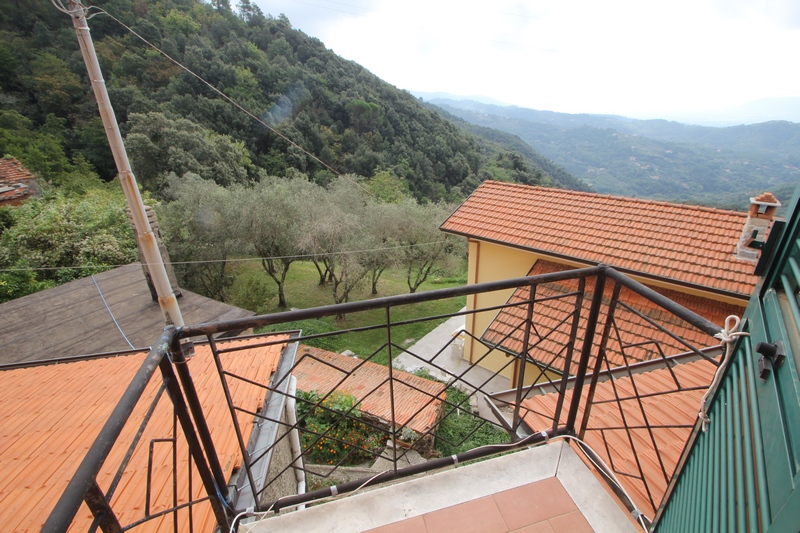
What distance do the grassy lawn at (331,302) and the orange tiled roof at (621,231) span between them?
15.6ft

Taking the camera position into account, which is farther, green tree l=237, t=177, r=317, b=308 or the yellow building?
green tree l=237, t=177, r=317, b=308

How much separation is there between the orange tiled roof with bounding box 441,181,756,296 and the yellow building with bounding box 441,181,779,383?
0.05 feet

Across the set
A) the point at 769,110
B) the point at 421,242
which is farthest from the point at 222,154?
the point at 769,110

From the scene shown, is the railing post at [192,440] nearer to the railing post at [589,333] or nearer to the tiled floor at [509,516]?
the tiled floor at [509,516]

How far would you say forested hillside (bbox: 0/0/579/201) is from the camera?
1991 centimetres

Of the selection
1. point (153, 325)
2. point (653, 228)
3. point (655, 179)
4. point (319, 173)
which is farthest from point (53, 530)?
point (655, 179)

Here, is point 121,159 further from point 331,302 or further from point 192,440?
point 331,302

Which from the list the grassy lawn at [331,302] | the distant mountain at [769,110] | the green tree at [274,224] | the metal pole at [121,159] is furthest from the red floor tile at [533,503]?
the green tree at [274,224]

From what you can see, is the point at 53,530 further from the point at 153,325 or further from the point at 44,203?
the point at 44,203

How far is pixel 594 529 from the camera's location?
165cm

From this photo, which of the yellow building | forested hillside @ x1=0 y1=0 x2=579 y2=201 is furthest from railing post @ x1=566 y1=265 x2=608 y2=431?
forested hillside @ x1=0 y1=0 x2=579 y2=201

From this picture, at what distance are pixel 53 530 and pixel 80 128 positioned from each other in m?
29.2

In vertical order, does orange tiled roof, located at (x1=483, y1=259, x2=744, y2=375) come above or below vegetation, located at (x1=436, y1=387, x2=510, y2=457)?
above

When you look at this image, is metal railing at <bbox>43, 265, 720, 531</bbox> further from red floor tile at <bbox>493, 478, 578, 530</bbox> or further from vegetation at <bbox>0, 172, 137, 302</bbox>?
vegetation at <bbox>0, 172, 137, 302</bbox>
